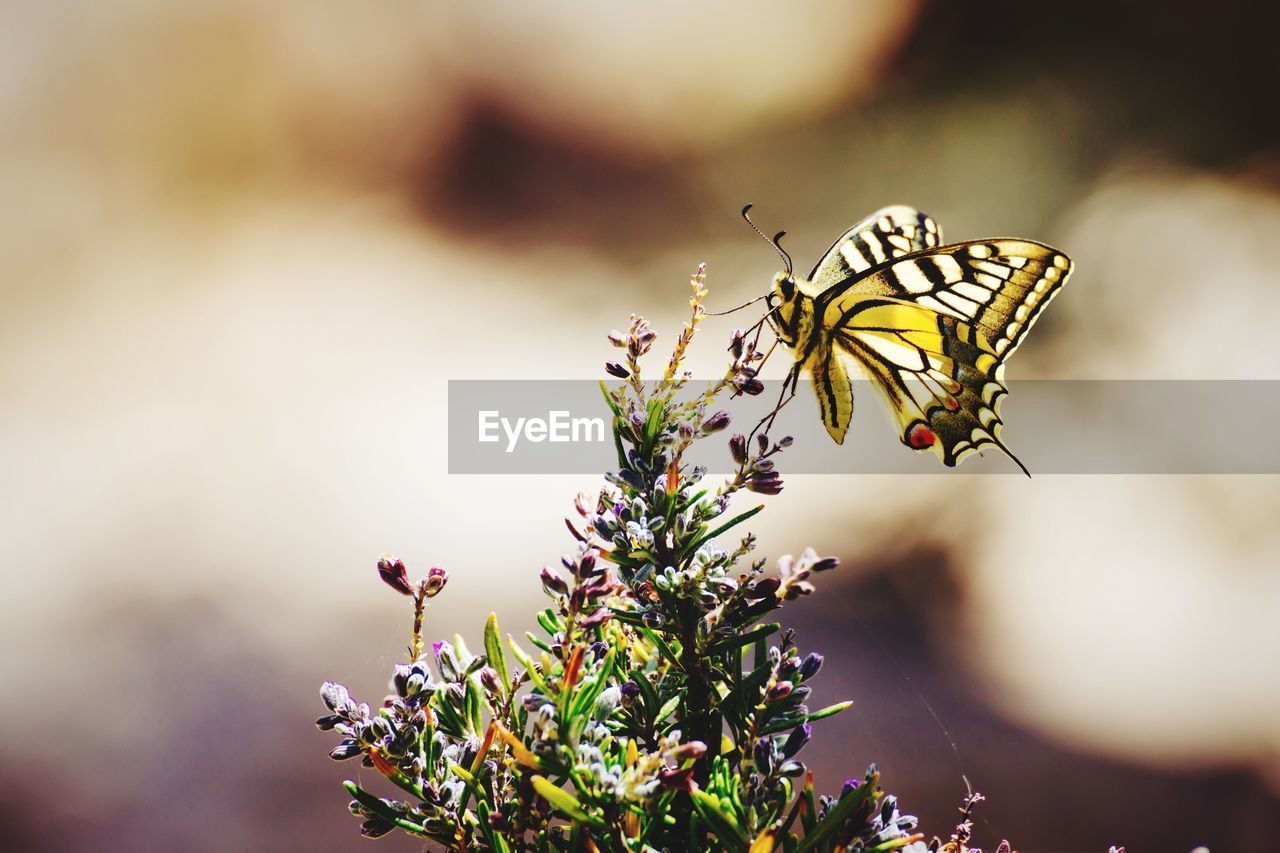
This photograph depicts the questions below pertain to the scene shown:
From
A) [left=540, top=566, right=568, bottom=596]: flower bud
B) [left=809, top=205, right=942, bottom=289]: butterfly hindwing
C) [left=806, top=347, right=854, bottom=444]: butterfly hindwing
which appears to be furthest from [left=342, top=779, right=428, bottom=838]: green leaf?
[left=809, top=205, right=942, bottom=289]: butterfly hindwing

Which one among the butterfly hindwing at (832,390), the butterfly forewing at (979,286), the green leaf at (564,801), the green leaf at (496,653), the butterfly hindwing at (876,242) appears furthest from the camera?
the butterfly hindwing at (876,242)

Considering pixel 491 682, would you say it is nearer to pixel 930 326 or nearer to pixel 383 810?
pixel 383 810

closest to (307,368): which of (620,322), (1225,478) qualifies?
(620,322)

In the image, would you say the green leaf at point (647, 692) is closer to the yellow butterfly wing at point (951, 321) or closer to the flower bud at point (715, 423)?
the flower bud at point (715, 423)

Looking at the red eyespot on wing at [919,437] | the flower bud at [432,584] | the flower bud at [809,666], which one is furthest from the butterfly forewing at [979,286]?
the flower bud at [432,584]

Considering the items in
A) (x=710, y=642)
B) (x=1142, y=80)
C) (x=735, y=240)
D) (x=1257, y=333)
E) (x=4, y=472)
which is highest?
(x=1142, y=80)

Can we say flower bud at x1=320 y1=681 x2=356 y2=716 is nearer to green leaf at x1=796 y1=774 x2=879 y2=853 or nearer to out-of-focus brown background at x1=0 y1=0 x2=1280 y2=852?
green leaf at x1=796 y1=774 x2=879 y2=853

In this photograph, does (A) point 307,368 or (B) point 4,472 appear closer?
(B) point 4,472

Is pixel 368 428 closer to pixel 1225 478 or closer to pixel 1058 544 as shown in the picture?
pixel 1058 544
